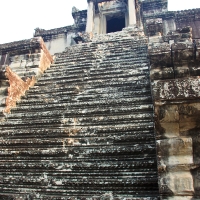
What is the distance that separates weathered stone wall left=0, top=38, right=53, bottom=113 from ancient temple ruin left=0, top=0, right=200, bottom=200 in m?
0.03

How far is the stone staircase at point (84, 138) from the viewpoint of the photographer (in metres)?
3.01

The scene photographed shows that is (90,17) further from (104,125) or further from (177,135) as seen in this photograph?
(177,135)

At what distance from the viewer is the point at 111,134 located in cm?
382

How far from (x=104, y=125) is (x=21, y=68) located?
4.15m

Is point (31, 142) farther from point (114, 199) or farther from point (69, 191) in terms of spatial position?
point (114, 199)

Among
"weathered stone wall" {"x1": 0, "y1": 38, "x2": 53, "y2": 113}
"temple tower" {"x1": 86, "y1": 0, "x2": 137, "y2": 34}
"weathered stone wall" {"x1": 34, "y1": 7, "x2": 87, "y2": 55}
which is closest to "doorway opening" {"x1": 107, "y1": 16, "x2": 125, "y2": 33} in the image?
"temple tower" {"x1": 86, "y1": 0, "x2": 137, "y2": 34}

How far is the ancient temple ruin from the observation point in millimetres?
2346

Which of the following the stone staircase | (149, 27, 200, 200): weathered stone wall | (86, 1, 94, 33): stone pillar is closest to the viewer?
(149, 27, 200, 200): weathered stone wall

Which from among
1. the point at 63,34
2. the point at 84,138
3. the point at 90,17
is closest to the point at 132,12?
the point at 90,17

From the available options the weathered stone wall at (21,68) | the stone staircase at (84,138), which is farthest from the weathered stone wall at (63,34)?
the stone staircase at (84,138)

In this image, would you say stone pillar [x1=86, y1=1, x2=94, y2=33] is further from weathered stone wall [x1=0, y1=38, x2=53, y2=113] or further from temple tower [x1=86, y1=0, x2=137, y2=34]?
weathered stone wall [x1=0, y1=38, x2=53, y2=113]

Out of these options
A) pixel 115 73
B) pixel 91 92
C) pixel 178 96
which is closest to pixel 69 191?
pixel 178 96

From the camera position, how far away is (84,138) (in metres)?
3.89

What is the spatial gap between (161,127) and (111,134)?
4.90 ft
